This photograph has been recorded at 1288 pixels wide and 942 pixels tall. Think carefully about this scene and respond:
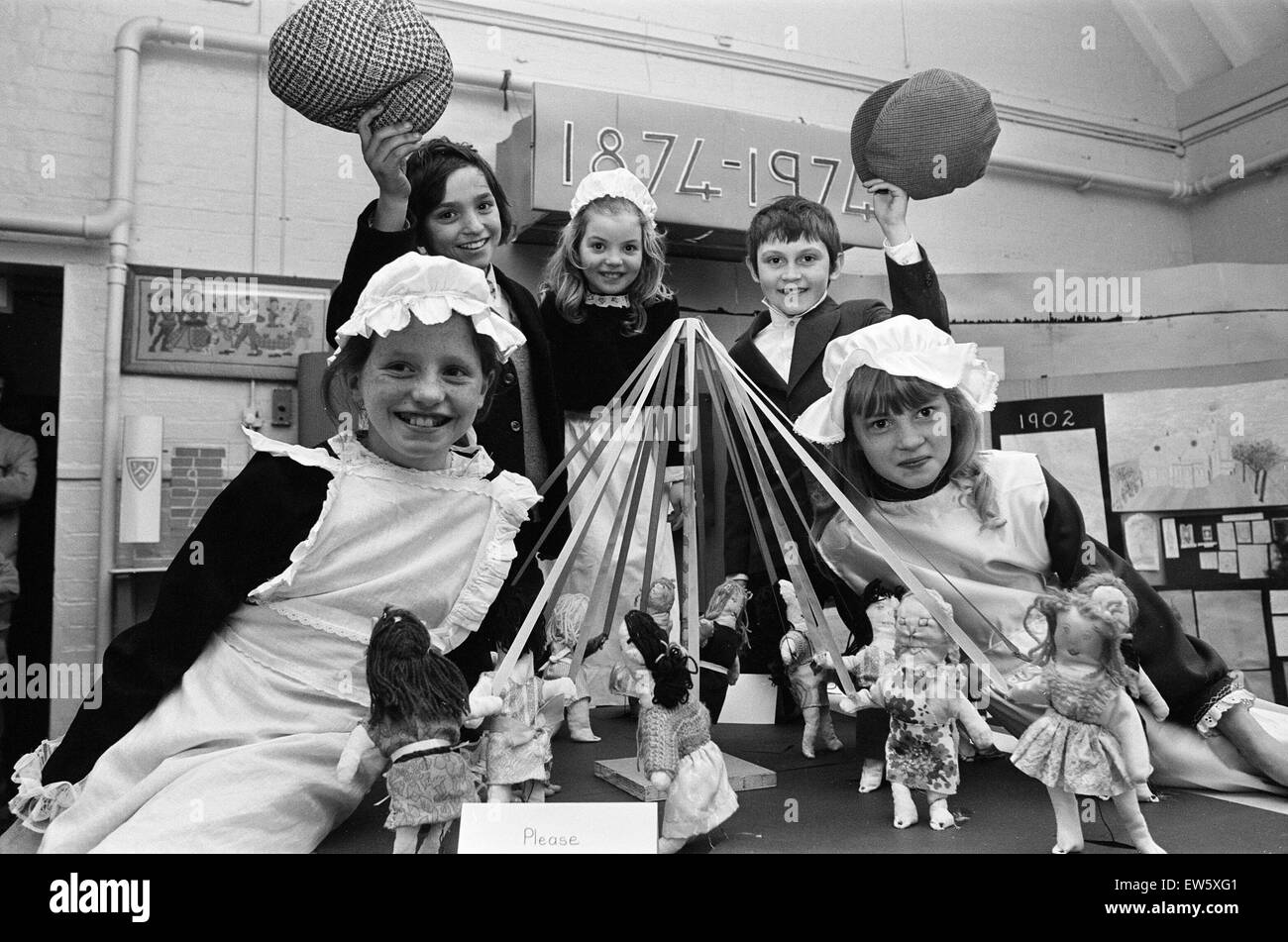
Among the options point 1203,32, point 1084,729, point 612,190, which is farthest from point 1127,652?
point 1203,32

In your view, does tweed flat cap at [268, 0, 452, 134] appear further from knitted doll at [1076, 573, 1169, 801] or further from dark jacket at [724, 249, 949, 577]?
knitted doll at [1076, 573, 1169, 801]

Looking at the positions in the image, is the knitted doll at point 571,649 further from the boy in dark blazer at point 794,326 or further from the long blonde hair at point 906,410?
the long blonde hair at point 906,410

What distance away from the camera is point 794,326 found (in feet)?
6.43

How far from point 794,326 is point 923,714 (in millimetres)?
914

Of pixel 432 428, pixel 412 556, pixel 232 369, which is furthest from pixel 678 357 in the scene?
pixel 232 369

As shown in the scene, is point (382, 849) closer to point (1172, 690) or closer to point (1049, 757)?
point (1049, 757)

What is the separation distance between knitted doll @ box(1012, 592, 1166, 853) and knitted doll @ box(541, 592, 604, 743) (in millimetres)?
652

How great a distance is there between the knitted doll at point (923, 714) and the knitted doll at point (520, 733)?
478 millimetres

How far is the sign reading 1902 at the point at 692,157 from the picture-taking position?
3.05m

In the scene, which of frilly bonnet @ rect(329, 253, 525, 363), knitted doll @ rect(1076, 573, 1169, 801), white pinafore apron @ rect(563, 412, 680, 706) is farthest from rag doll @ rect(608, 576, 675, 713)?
knitted doll @ rect(1076, 573, 1169, 801)

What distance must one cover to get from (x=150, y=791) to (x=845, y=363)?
3.96 ft

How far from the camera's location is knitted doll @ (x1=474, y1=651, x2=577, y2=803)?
49.7 inches

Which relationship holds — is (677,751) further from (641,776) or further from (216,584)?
(216,584)

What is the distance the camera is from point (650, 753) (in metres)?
1.18
